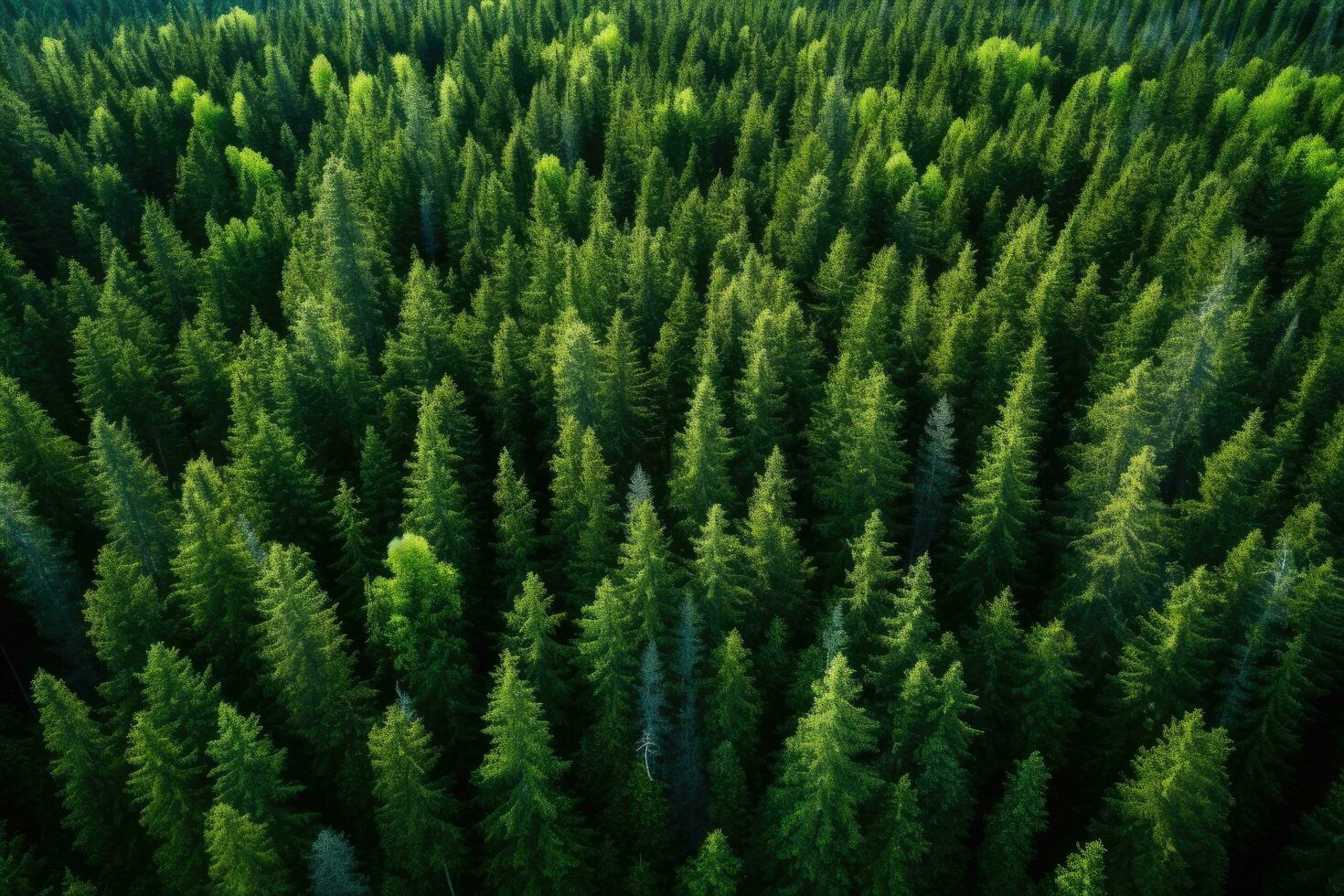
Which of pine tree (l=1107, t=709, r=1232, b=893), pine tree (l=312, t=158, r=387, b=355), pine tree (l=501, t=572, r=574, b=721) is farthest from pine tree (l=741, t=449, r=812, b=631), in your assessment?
pine tree (l=312, t=158, r=387, b=355)

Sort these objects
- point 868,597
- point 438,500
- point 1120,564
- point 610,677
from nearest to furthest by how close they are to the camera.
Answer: point 610,677
point 868,597
point 1120,564
point 438,500

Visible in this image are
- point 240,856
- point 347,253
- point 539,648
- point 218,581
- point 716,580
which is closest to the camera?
point 240,856

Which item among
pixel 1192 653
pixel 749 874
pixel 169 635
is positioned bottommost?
pixel 749 874

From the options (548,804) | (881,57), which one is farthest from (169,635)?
(881,57)

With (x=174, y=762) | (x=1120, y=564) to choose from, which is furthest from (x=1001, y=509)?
(x=174, y=762)

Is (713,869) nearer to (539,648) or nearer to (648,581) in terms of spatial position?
(539,648)

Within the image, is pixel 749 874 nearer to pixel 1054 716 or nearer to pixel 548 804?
pixel 548 804

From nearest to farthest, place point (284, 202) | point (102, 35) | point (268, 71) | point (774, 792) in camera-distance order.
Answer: point (774, 792)
point (284, 202)
point (268, 71)
point (102, 35)

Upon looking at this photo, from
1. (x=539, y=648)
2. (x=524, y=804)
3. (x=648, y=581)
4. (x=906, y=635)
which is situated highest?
(x=906, y=635)
